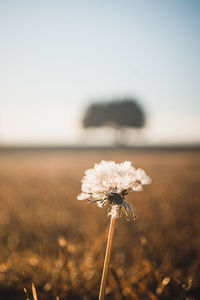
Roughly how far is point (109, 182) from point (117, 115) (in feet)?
229

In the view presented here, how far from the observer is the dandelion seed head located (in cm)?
64

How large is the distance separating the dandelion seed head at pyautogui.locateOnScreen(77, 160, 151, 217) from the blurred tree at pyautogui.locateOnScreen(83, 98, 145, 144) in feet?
212

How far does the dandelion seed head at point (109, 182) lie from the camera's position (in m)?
0.64

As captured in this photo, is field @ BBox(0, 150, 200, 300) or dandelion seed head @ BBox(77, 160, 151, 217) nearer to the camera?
dandelion seed head @ BBox(77, 160, 151, 217)

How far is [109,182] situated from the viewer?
2.15 feet

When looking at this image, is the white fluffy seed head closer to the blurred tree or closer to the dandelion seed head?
the dandelion seed head

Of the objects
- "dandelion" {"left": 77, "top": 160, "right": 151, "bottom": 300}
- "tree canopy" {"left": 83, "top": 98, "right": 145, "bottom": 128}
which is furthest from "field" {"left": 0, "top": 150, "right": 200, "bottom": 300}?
"tree canopy" {"left": 83, "top": 98, "right": 145, "bottom": 128}

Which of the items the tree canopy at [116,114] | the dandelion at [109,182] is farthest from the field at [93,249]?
the tree canopy at [116,114]

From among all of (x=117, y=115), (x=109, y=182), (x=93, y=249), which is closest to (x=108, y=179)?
(x=109, y=182)

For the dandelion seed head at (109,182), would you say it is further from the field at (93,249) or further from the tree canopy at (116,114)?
the tree canopy at (116,114)

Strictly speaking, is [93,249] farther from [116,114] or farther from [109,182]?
[116,114]

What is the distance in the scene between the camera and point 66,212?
388cm

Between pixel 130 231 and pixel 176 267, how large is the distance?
1010 mm

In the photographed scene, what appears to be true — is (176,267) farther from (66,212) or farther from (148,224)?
(66,212)
